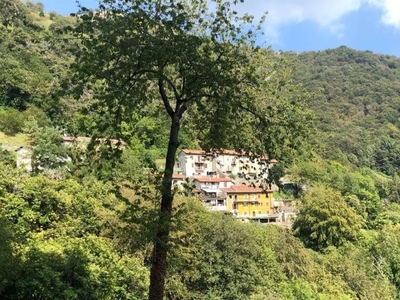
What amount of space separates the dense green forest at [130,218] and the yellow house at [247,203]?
7.54 meters

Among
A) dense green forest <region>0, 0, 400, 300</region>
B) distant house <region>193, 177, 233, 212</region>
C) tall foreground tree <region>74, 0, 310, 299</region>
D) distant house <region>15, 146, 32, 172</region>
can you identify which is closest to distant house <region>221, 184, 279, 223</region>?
distant house <region>193, 177, 233, 212</region>

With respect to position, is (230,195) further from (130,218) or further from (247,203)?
(130,218)

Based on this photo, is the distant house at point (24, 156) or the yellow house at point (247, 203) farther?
the yellow house at point (247, 203)

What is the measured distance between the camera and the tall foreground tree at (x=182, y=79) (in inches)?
211

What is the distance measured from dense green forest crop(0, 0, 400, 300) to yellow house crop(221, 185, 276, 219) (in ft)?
24.8

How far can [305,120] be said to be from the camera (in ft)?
20.1

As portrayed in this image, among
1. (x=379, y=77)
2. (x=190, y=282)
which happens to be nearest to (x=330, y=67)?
(x=379, y=77)

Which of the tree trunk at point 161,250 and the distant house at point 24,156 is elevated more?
the distant house at point 24,156

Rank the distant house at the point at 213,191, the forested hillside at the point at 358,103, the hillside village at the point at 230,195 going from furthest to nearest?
the forested hillside at the point at 358,103, the hillside village at the point at 230,195, the distant house at the point at 213,191

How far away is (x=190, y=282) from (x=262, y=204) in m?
31.0

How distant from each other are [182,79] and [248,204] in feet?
141

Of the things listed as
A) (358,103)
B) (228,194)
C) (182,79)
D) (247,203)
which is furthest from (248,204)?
(358,103)

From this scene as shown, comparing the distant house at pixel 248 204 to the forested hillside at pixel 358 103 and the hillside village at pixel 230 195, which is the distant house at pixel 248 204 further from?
the forested hillside at pixel 358 103

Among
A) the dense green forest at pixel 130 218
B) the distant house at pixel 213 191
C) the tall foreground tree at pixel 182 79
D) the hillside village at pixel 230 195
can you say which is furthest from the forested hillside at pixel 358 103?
the tall foreground tree at pixel 182 79
